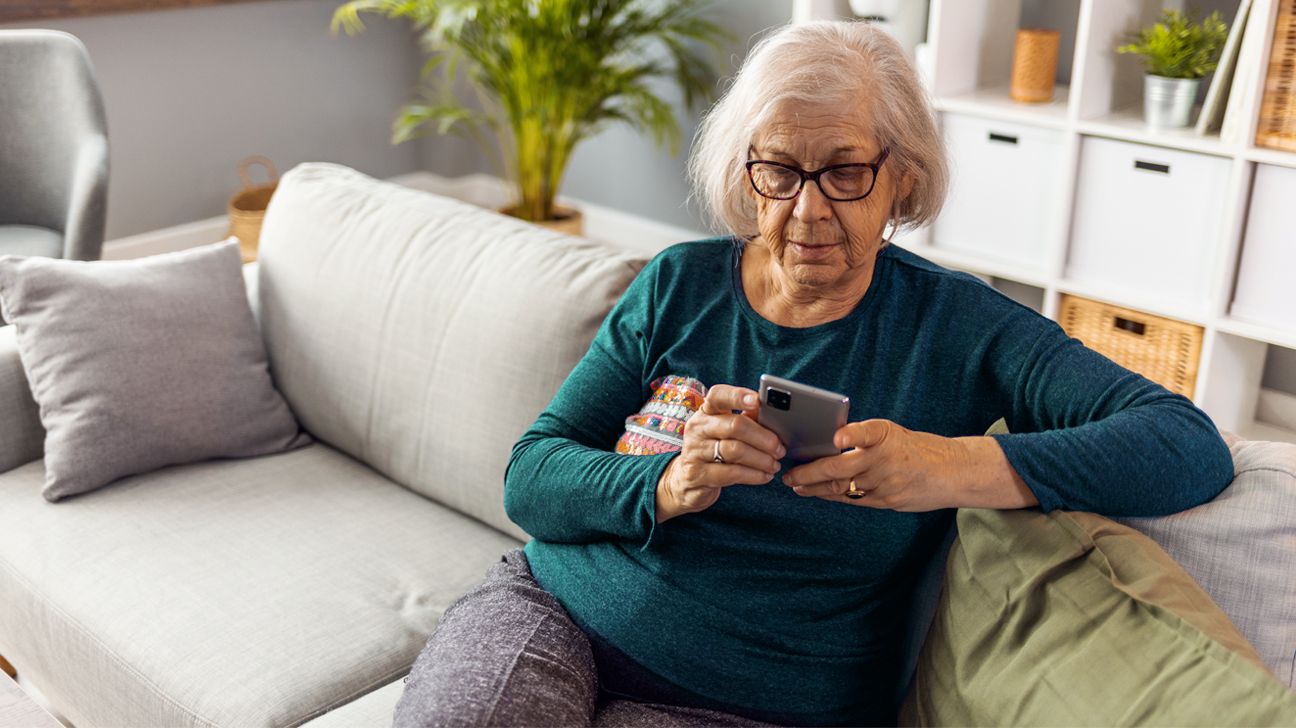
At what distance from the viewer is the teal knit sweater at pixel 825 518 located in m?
1.29

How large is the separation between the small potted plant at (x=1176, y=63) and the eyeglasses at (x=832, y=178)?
5.16 ft

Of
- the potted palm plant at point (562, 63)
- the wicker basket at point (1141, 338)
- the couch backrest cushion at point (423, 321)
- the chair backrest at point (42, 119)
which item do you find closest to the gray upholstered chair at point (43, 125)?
the chair backrest at point (42, 119)

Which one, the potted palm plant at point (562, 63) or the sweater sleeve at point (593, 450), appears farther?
the potted palm plant at point (562, 63)

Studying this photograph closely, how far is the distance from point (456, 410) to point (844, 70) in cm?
80

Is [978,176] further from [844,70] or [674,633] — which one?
[674,633]

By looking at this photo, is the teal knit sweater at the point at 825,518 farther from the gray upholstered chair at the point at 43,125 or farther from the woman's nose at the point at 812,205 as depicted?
the gray upholstered chair at the point at 43,125

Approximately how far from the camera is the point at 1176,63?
2.61 m

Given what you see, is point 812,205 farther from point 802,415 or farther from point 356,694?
point 356,694

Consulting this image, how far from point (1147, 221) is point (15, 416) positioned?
227 cm

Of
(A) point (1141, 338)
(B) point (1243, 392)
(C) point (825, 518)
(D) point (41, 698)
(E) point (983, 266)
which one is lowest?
(D) point (41, 698)

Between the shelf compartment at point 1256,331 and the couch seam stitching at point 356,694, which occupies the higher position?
the shelf compartment at point 1256,331

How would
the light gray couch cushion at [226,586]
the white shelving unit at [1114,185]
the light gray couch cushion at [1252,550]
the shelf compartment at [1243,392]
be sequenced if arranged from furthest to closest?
the shelf compartment at [1243,392]
the white shelving unit at [1114,185]
the light gray couch cushion at [226,586]
the light gray couch cushion at [1252,550]

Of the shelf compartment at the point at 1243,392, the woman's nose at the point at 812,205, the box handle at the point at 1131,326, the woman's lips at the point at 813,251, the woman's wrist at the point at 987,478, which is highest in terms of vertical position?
the woman's nose at the point at 812,205

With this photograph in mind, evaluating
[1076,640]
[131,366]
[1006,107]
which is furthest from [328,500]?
[1006,107]
